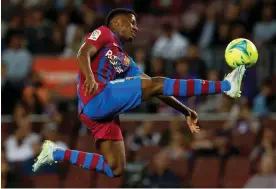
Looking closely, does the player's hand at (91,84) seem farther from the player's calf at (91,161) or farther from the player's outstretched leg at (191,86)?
the player's calf at (91,161)

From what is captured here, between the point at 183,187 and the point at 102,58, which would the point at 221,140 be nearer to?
the point at 183,187

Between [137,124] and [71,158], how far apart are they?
418cm

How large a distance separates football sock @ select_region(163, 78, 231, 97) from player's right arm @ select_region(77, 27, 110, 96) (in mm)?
661

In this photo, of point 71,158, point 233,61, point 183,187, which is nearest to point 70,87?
point 183,187

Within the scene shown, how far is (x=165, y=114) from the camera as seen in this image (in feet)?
45.3

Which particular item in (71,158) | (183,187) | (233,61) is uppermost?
(233,61)

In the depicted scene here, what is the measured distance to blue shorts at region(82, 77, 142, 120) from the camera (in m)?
8.53

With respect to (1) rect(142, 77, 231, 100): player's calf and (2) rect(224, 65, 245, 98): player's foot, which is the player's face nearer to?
(1) rect(142, 77, 231, 100): player's calf

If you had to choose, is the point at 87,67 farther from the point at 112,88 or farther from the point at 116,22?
the point at 116,22

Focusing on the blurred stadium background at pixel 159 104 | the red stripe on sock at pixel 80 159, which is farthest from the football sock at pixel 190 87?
the blurred stadium background at pixel 159 104

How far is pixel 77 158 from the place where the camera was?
9.45m

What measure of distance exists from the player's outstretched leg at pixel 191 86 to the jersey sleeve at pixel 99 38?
60 cm

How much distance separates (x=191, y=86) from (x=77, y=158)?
1.67 meters

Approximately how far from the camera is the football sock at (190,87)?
27.5 ft
